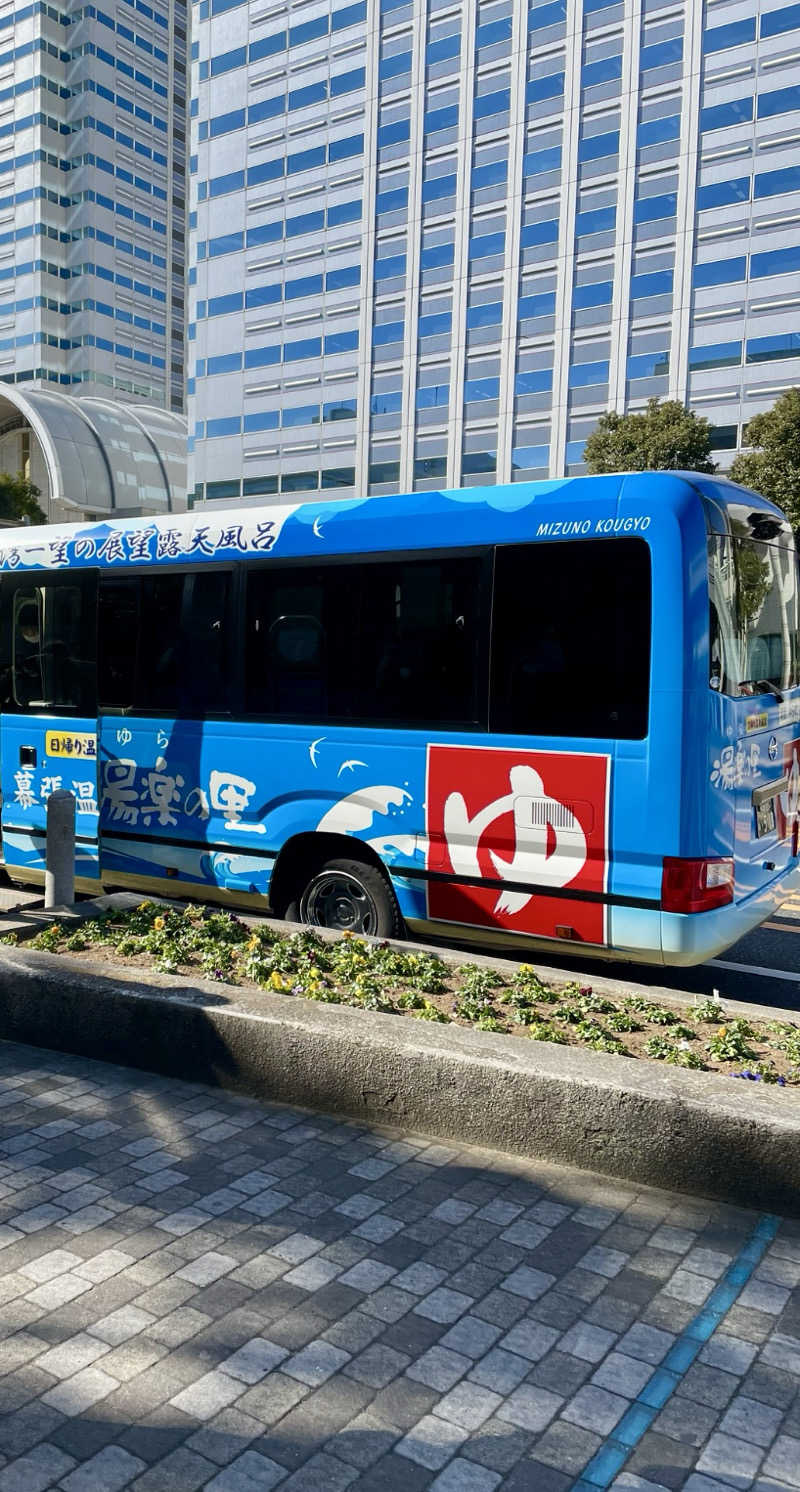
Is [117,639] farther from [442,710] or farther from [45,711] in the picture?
[442,710]

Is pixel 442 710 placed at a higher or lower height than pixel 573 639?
lower

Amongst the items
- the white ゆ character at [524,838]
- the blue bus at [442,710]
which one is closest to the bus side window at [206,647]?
the blue bus at [442,710]

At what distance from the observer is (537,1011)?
201 inches

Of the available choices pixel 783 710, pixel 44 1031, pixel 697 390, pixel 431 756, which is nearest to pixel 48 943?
pixel 44 1031

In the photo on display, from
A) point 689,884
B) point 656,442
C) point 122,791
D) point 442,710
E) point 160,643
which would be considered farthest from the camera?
point 656,442

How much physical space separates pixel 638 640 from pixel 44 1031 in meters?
3.53

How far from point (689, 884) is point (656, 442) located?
25260mm

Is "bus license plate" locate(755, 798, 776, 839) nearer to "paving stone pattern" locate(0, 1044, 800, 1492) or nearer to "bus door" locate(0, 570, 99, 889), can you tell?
"paving stone pattern" locate(0, 1044, 800, 1492)

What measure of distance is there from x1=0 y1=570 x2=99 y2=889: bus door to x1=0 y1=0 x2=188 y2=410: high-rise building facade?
3656 inches

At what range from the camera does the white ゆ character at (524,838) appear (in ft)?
20.3

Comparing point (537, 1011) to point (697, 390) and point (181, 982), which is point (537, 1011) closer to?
point (181, 982)

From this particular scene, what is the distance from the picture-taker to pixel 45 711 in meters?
8.60

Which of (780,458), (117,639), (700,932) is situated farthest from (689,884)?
(780,458)

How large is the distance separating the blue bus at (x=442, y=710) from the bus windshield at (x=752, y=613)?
2 cm
